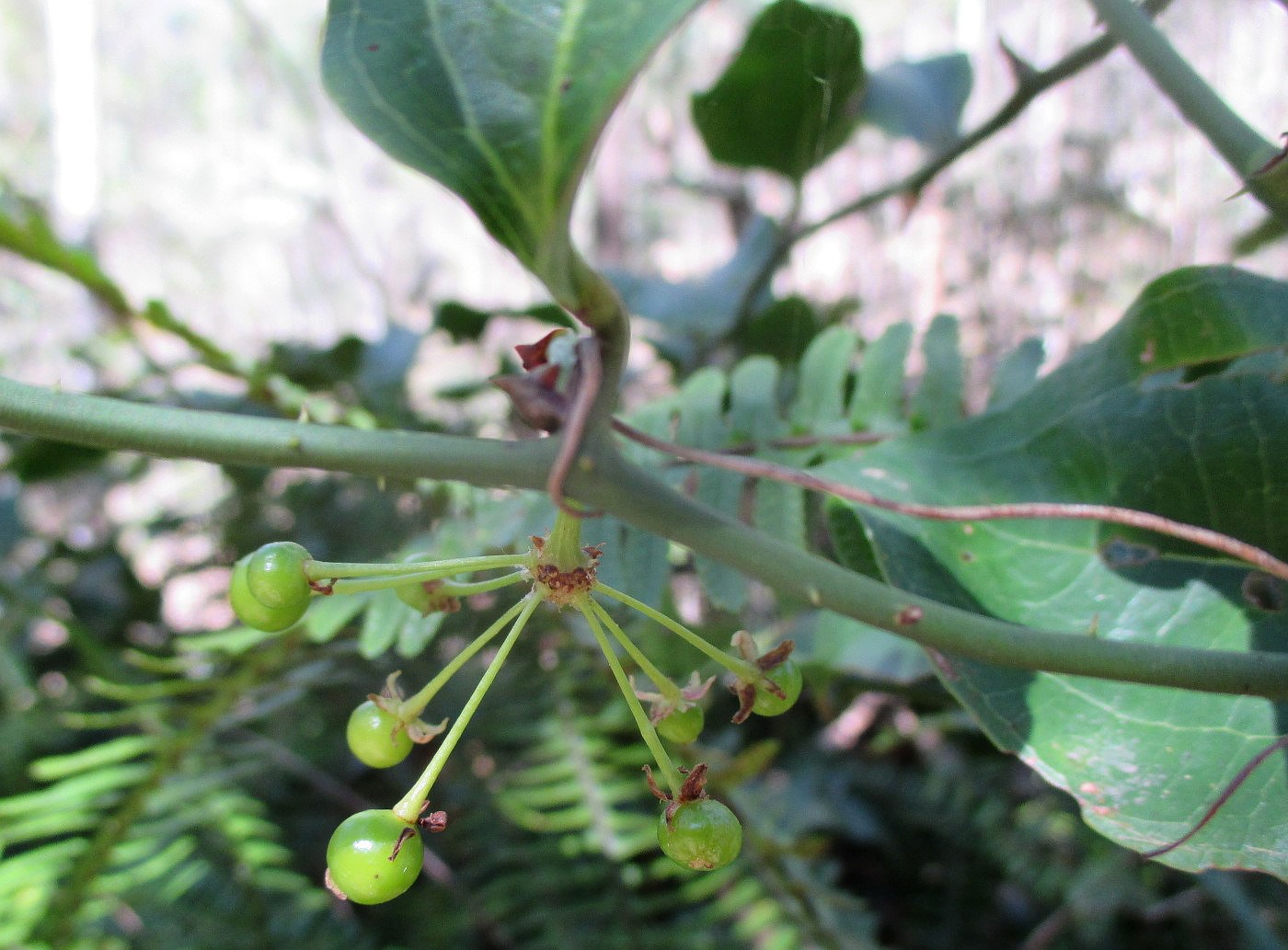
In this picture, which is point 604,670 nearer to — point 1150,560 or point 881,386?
point 881,386

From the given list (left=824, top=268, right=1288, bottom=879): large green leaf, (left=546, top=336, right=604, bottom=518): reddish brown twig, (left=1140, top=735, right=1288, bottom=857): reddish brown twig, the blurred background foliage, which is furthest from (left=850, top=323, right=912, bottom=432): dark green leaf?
(left=546, top=336, right=604, bottom=518): reddish brown twig

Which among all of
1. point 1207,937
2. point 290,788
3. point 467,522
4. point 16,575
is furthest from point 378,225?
point 1207,937

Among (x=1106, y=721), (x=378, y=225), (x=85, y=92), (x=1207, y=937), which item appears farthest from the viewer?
(x=85, y=92)

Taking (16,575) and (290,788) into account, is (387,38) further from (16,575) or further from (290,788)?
(16,575)

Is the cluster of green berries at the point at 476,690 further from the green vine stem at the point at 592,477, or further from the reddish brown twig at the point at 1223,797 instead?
the reddish brown twig at the point at 1223,797

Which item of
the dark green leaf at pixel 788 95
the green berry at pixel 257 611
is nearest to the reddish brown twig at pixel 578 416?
the green berry at pixel 257 611

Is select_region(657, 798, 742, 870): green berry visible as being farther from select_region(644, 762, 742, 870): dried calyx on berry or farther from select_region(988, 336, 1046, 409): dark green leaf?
select_region(988, 336, 1046, 409): dark green leaf
